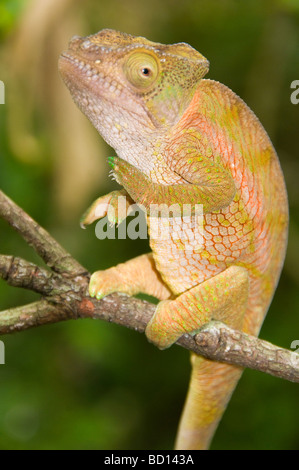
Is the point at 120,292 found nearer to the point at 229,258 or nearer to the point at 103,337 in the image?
→ the point at 229,258

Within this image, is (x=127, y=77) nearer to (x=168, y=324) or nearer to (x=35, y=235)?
(x=35, y=235)

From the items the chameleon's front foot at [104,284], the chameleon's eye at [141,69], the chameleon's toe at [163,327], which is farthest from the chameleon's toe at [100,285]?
the chameleon's eye at [141,69]

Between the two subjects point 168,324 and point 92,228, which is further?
point 92,228

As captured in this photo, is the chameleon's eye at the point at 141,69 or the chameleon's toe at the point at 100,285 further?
the chameleon's toe at the point at 100,285

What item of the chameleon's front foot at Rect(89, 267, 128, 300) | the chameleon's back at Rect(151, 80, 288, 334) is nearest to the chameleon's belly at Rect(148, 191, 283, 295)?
the chameleon's back at Rect(151, 80, 288, 334)

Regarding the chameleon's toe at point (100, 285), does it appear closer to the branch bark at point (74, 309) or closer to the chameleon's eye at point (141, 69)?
the branch bark at point (74, 309)

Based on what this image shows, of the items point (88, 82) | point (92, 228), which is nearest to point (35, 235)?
point (88, 82)

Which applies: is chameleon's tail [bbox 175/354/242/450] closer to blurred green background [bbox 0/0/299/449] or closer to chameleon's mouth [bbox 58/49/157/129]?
chameleon's mouth [bbox 58/49/157/129]
